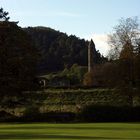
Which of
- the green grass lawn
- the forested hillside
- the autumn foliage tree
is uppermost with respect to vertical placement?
the forested hillside

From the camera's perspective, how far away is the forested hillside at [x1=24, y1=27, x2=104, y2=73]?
540ft

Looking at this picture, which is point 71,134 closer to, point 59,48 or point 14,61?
point 14,61

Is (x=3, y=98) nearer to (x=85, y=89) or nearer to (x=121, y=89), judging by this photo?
(x=121, y=89)

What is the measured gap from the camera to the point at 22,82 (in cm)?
6844

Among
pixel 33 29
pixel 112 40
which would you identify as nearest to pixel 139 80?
pixel 112 40

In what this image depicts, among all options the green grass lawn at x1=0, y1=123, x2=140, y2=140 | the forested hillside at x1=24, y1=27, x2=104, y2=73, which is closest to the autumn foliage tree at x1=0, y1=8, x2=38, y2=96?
the green grass lawn at x1=0, y1=123, x2=140, y2=140

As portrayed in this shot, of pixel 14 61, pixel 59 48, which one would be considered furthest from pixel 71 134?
pixel 59 48

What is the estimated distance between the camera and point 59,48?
171750mm

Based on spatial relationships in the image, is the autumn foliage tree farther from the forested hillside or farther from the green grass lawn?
the forested hillside

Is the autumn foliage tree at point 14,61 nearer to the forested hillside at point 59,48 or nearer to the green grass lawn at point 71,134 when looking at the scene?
the green grass lawn at point 71,134

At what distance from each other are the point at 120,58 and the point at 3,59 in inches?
651

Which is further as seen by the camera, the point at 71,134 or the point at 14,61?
the point at 14,61

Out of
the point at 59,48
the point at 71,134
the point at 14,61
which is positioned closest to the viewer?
the point at 71,134

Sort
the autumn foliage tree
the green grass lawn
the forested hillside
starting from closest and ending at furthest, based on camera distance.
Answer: the green grass lawn → the autumn foliage tree → the forested hillside
